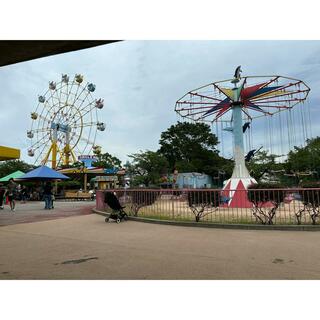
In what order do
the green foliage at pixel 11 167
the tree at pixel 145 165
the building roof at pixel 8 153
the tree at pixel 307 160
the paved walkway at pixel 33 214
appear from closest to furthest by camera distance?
the paved walkway at pixel 33 214 → the building roof at pixel 8 153 → the tree at pixel 307 160 → the tree at pixel 145 165 → the green foliage at pixel 11 167

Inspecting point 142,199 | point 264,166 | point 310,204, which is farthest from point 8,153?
point 264,166

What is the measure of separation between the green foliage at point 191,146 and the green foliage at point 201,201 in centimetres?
4486

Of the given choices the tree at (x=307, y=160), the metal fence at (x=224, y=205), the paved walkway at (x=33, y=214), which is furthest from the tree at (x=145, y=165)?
the metal fence at (x=224, y=205)

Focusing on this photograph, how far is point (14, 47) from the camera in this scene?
16.5 ft

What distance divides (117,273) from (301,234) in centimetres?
545

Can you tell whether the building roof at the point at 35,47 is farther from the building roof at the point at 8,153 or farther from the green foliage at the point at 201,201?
the building roof at the point at 8,153

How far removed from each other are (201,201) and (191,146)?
50.0 m

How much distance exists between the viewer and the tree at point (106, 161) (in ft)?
153

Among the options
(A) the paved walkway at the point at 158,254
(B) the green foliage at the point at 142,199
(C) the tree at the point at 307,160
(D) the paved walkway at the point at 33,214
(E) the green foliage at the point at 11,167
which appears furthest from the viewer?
(E) the green foliage at the point at 11,167

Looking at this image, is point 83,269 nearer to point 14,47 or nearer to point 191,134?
point 14,47

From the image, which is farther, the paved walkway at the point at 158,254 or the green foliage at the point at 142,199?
the green foliage at the point at 142,199

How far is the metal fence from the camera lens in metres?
9.69

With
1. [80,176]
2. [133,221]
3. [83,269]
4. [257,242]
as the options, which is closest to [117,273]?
[83,269]

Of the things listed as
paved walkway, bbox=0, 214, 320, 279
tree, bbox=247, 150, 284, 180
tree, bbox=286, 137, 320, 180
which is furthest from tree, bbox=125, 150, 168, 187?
paved walkway, bbox=0, 214, 320, 279
